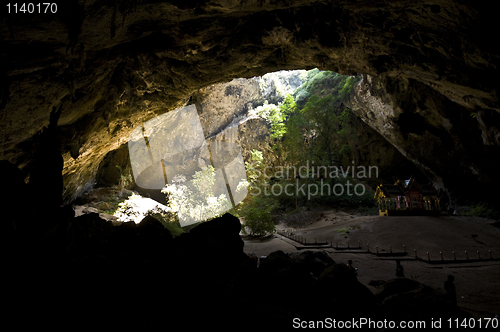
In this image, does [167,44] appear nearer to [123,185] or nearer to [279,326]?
[279,326]

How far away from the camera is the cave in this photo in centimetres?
448

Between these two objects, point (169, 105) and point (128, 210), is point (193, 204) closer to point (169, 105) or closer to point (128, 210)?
point (128, 210)

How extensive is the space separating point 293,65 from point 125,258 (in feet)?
33.2

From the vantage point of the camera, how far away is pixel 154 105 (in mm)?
13023

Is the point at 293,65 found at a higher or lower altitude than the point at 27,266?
higher

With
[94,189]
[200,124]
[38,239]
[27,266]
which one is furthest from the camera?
[200,124]

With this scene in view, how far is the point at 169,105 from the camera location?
13.5m

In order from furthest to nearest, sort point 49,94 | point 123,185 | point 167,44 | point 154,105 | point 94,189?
point 123,185, point 94,189, point 154,105, point 167,44, point 49,94

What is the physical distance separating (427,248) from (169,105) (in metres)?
14.2

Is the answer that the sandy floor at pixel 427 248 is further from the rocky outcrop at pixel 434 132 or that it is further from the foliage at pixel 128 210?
the foliage at pixel 128 210

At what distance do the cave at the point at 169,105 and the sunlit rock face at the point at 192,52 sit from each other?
1.8 inches

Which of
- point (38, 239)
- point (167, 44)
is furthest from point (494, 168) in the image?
point (38, 239)

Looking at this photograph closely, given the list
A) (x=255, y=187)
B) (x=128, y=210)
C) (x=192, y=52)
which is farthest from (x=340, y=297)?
(x=255, y=187)

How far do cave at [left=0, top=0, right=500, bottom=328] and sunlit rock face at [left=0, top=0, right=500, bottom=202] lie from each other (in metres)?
0.05
